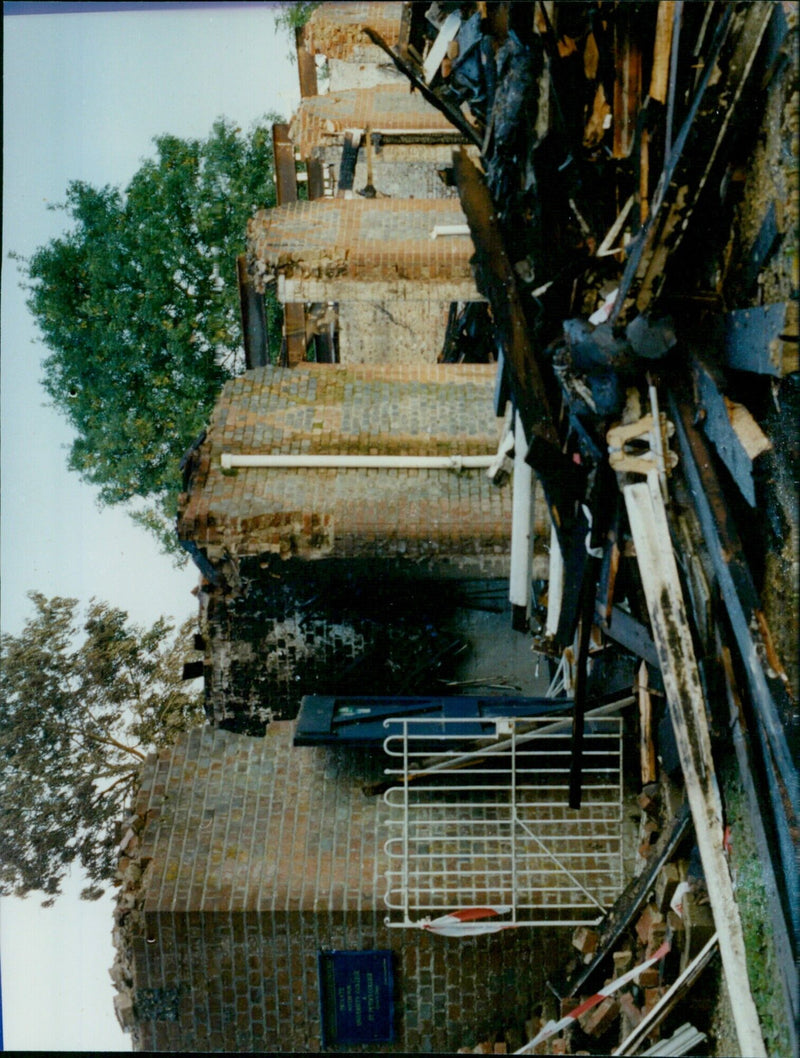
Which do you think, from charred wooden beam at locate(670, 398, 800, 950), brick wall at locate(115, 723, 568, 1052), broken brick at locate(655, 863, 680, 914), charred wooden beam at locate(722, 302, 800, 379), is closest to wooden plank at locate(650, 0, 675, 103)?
charred wooden beam at locate(722, 302, 800, 379)

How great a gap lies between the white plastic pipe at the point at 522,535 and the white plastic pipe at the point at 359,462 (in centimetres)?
128

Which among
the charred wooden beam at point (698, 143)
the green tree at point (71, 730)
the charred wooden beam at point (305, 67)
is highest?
the charred wooden beam at point (305, 67)

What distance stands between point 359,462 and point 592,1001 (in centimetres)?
481

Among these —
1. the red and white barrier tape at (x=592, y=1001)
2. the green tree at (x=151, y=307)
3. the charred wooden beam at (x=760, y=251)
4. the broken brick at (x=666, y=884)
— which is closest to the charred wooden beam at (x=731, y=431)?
the charred wooden beam at (x=760, y=251)

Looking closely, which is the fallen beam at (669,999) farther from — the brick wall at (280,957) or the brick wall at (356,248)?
the brick wall at (356,248)

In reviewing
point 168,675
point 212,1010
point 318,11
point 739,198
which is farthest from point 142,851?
point 318,11

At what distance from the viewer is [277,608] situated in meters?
9.47

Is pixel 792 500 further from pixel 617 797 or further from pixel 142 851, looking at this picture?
pixel 142 851

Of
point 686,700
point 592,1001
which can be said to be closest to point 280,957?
point 592,1001

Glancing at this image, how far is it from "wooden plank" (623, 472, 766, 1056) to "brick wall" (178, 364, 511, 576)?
326 centimetres

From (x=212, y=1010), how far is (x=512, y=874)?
94.8 inches

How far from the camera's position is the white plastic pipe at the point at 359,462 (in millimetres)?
8367

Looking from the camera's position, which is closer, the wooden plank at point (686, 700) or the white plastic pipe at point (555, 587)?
the wooden plank at point (686, 700)

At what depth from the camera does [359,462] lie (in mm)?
8422
